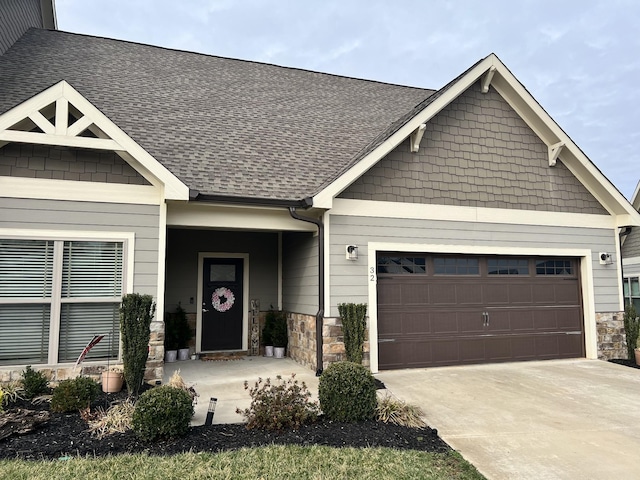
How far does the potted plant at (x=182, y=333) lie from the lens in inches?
370

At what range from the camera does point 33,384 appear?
233 inches

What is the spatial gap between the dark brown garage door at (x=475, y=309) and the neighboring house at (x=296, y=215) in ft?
0.10

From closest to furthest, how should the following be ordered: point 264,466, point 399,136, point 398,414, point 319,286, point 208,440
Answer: point 264,466, point 208,440, point 398,414, point 319,286, point 399,136

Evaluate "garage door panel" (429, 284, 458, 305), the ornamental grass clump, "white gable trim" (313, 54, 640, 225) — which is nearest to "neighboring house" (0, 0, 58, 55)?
"white gable trim" (313, 54, 640, 225)

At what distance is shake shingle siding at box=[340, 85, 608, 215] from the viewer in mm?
Result: 8461

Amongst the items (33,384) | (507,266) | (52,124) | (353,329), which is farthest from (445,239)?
(33,384)

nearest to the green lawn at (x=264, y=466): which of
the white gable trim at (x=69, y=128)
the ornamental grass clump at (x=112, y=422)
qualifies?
the ornamental grass clump at (x=112, y=422)

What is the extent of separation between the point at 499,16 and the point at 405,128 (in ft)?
84.4

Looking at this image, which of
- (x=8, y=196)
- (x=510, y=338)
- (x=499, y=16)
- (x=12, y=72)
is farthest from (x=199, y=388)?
(x=499, y=16)

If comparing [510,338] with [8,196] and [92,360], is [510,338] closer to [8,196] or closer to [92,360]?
[92,360]

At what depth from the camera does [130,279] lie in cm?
679

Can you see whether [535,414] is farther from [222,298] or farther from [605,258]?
[222,298]

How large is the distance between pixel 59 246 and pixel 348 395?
15.1ft

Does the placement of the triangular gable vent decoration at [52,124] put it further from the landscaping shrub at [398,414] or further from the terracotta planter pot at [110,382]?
the landscaping shrub at [398,414]
